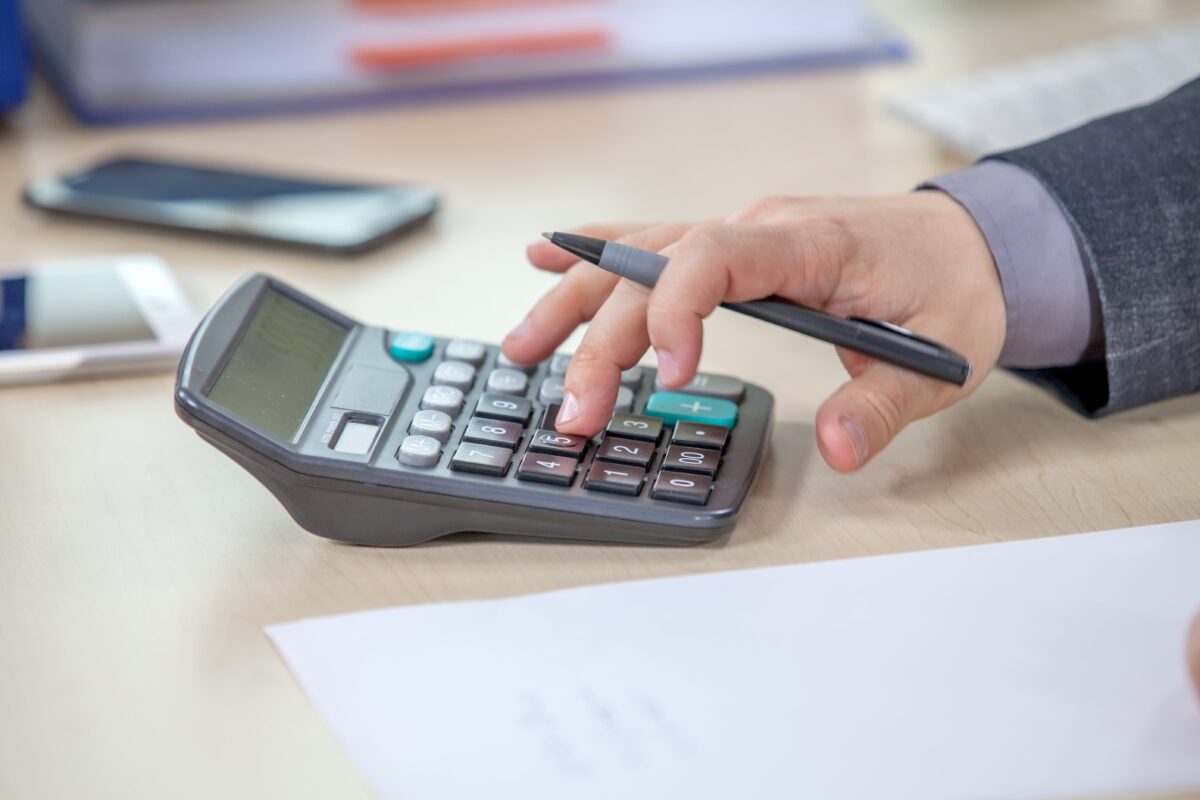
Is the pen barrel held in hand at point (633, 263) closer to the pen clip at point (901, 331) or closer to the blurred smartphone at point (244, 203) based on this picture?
the pen clip at point (901, 331)

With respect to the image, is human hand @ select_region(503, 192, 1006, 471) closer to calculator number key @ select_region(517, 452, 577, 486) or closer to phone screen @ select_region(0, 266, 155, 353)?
calculator number key @ select_region(517, 452, 577, 486)

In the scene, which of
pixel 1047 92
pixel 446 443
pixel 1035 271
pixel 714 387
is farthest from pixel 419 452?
pixel 1047 92

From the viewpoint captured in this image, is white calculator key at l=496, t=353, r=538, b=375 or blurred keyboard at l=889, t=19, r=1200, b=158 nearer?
white calculator key at l=496, t=353, r=538, b=375

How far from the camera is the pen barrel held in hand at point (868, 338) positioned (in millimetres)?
496

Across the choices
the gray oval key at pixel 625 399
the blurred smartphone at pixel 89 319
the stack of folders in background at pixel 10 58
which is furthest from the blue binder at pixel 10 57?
the gray oval key at pixel 625 399

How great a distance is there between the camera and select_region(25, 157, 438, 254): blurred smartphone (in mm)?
744

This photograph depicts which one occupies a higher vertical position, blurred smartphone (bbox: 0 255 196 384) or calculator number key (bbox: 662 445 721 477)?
calculator number key (bbox: 662 445 721 477)

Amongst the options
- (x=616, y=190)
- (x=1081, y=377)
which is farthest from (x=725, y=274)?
(x=616, y=190)

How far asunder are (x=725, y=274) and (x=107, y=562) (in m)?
0.24

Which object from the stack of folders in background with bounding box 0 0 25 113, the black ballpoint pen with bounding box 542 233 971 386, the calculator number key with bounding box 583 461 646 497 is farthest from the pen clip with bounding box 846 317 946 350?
the stack of folders in background with bounding box 0 0 25 113

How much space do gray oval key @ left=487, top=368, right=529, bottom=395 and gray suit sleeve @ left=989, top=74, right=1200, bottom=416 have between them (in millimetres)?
223

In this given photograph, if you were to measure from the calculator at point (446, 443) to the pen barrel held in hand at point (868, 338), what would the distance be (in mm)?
40

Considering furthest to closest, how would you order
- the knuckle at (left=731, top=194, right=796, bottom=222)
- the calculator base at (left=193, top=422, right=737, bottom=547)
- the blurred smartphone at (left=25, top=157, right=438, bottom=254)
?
the blurred smartphone at (left=25, top=157, right=438, bottom=254), the knuckle at (left=731, top=194, right=796, bottom=222), the calculator base at (left=193, top=422, right=737, bottom=547)

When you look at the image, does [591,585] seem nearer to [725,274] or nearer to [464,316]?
[725,274]
